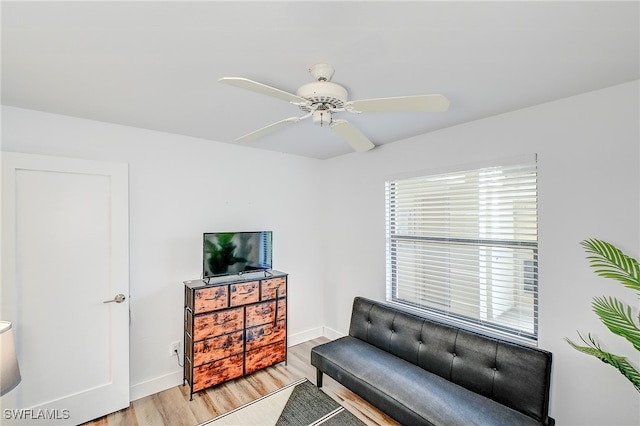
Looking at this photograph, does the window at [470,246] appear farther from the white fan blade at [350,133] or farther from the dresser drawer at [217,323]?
the dresser drawer at [217,323]

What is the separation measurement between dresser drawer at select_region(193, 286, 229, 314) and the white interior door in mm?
558

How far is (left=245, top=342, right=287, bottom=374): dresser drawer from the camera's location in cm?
292

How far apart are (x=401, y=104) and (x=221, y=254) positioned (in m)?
2.16

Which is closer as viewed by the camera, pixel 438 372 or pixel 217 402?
pixel 438 372

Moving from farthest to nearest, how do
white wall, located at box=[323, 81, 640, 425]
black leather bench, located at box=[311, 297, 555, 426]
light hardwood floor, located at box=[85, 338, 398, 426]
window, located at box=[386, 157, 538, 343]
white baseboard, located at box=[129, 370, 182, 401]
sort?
white baseboard, located at box=[129, 370, 182, 401] → light hardwood floor, located at box=[85, 338, 398, 426] → window, located at box=[386, 157, 538, 343] → black leather bench, located at box=[311, 297, 555, 426] → white wall, located at box=[323, 81, 640, 425]

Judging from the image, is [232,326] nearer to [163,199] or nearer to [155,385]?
[155,385]

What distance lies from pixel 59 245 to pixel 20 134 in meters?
0.86

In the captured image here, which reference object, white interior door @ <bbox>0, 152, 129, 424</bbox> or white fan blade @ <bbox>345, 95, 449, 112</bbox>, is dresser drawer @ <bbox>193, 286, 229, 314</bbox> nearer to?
white interior door @ <bbox>0, 152, 129, 424</bbox>

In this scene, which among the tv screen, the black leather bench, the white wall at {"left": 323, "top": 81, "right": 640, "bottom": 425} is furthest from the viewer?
the tv screen

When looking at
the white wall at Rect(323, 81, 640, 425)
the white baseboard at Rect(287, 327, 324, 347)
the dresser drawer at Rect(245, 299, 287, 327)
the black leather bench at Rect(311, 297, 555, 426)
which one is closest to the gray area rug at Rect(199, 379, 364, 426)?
the black leather bench at Rect(311, 297, 555, 426)

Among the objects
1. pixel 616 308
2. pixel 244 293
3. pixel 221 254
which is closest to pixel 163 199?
pixel 221 254

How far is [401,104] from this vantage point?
58.4 inches

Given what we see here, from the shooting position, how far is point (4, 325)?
1.70 m

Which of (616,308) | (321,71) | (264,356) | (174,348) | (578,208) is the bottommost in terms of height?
(264,356)
